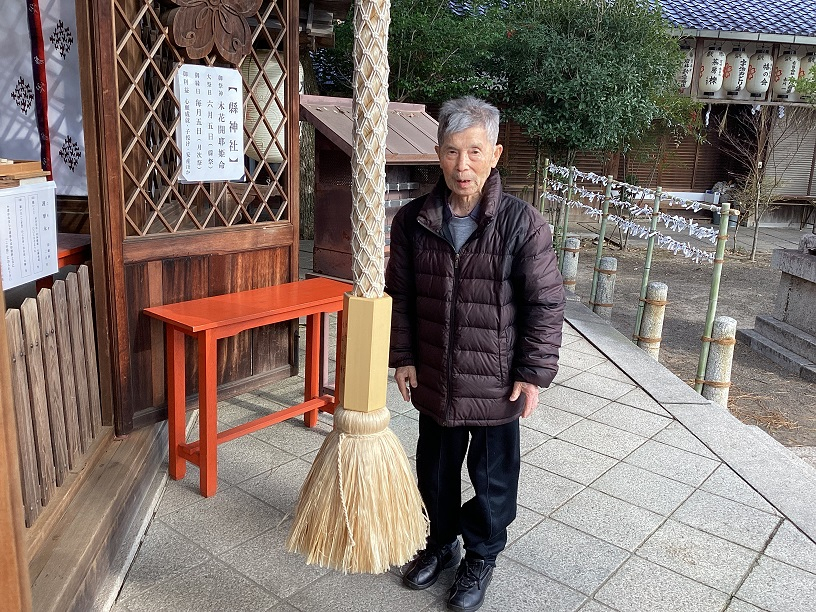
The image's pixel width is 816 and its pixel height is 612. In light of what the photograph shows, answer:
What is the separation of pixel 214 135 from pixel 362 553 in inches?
117

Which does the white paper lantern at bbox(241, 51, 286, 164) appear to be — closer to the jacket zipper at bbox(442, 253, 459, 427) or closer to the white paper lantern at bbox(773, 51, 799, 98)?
the jacket zipper at bbox(442, 253, 459, 427)

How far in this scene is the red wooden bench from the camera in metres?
3.57

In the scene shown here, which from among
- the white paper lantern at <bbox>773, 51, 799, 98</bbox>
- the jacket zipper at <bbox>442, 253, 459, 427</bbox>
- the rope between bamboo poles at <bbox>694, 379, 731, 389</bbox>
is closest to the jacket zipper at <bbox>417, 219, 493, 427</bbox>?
the jacket zipper at <bbox>442, 253, 459, 427</bbox>

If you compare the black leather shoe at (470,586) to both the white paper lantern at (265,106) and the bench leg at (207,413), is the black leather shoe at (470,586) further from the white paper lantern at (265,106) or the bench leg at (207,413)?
the white paper lantern at (265,106)

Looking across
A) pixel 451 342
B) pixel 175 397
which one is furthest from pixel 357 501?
pixel 175 397

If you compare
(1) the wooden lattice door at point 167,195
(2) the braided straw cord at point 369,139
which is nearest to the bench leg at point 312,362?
(1) the wooden lattice door at point 167,195

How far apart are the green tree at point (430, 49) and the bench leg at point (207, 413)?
7.94m

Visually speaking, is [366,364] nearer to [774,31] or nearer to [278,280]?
[278,280]

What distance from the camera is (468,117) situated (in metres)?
2.44

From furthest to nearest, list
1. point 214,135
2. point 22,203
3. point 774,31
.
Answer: point 774,31
point 214,135
point 22,203

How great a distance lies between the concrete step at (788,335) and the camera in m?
8.03

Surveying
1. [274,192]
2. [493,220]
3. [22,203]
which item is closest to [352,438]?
[493,220]

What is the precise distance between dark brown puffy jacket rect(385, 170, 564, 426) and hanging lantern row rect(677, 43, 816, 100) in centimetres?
1505

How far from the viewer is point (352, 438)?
6.95 feet
